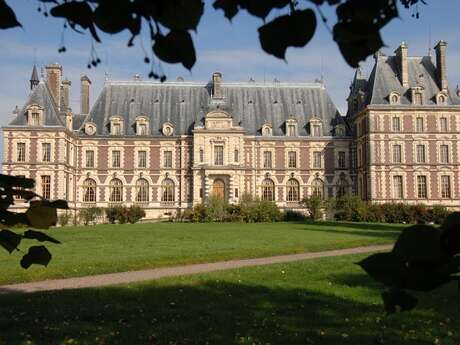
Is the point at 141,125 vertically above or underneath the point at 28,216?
above

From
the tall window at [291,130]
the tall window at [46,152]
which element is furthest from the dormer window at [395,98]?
the tall window at [46,152]

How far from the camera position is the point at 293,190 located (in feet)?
129

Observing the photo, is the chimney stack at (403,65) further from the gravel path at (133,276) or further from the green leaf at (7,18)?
the green leaf at (7,18)

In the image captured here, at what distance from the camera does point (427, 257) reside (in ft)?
4.58

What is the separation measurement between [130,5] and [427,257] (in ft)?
3.51

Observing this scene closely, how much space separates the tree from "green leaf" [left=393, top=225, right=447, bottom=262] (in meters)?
0.49

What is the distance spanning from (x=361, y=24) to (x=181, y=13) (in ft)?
1.51

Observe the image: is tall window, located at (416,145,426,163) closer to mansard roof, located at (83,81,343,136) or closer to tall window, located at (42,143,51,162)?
mansard roof, located at (83,81,343,136)

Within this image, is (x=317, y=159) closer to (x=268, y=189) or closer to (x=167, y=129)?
→ (x=268, y=189)

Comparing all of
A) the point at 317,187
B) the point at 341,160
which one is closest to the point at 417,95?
the point at 341,160

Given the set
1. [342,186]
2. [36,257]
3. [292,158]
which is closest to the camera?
[36,257]

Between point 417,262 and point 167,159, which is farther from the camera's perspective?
point 167,159

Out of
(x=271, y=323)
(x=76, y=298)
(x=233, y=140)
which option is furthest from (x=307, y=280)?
(x=233, y=140)

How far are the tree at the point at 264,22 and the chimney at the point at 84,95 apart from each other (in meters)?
41.5
